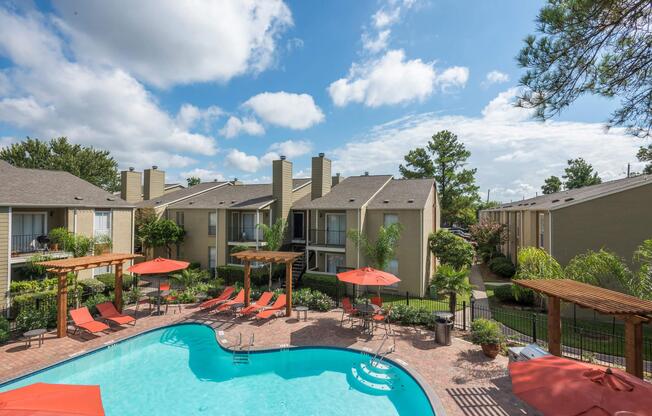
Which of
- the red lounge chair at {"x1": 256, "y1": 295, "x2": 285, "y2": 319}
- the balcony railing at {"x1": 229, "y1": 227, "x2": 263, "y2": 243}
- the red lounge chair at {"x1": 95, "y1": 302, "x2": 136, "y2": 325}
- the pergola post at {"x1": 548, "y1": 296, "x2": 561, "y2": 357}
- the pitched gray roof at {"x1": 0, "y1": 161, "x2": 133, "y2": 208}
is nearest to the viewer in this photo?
the pergola post at {"x1": 548, "y1": 296, "x2": 561, "y2": 357}

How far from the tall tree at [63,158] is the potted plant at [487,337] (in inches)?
2190

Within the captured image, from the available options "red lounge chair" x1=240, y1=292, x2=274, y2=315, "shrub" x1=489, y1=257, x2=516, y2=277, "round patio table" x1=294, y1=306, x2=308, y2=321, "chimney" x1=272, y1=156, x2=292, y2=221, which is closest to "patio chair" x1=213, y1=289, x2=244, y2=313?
"red lounge chair" x1=240, y1=292, x2=274, y2=315

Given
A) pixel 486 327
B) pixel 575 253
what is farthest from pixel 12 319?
pixel 575 253

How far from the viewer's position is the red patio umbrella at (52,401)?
4.78 metres

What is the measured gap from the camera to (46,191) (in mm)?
19641

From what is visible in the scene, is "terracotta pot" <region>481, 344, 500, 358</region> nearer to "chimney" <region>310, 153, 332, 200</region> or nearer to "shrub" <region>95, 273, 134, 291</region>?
"chimney" <region>310, 153, 332, 200</region>

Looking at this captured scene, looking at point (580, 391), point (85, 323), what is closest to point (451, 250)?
point (580, 391)

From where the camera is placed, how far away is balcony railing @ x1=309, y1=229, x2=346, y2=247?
934 inches

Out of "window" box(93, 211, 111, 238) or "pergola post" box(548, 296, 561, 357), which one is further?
"window" box(93, 211, 111, 238)

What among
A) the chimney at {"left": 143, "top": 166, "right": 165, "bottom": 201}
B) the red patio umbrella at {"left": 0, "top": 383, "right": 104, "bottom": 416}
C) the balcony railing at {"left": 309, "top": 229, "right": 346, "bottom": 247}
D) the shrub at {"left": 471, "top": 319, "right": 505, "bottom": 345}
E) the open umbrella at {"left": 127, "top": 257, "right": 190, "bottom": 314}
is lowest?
the shrub at {"left": 471, "top": 319, "right": 505, "bottom": 345}

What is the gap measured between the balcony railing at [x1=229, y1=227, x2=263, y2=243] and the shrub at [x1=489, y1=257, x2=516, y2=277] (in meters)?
23.4

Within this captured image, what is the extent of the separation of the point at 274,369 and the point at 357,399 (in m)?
3.56

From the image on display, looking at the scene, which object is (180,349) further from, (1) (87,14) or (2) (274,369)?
(1) (87,14)

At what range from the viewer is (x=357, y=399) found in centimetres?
940
